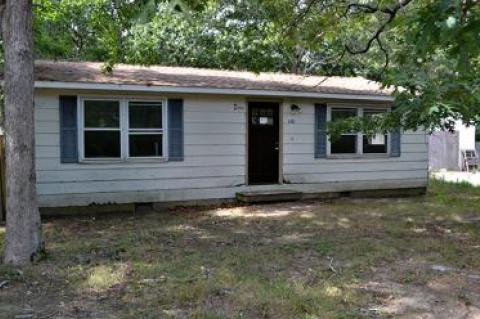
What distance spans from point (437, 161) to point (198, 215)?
15721 millimetres

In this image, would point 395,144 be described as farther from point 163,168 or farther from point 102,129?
point 102,129

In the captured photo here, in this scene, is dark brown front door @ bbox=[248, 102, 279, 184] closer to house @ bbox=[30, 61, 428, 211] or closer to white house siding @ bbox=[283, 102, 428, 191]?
house @ bbox=[30, 61, 428, 211]

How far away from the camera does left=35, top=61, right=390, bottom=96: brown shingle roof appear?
31.4 ft

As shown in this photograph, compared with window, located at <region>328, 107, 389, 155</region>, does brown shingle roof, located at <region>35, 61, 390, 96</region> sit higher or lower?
higher

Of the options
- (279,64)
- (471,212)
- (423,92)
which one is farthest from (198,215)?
(279,64)

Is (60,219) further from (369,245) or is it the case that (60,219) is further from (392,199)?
(392,199)

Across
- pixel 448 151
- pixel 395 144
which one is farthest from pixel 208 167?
pixel 448 151

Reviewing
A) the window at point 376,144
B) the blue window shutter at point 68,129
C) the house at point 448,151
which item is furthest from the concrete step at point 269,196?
the house at point 448,151

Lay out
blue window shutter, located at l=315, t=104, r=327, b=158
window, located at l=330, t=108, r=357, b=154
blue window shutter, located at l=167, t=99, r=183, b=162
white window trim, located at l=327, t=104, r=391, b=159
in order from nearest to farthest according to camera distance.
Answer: blue window shutter, located at l=167, t=99, r=183, b=162
blue window shutter, located at l=315, t=104, r=327, b=158
white window trim, located at l=327, t=104, r=391, b=159
window, located at l=330, t=108, r=357, b=154

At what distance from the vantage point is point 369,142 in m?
12.3

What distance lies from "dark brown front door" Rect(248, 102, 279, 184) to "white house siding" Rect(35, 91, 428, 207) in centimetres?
32

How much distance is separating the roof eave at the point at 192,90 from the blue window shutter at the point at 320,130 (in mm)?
415

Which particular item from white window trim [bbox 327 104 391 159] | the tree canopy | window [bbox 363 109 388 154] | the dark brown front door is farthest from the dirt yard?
window [bbox 363 109 388 154]

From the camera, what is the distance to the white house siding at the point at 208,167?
9336 millimetres
